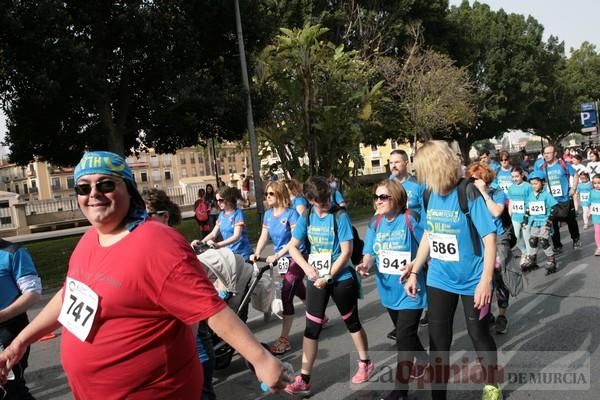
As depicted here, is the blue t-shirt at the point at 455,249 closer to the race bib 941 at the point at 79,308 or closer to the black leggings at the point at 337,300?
the black leggings at the point at 337,300

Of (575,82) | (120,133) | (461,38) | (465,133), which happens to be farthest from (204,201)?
(575,82)

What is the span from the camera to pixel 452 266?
345 centimetres

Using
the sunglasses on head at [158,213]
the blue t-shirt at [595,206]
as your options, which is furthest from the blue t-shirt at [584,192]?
the sunglasses on head at [158,213]

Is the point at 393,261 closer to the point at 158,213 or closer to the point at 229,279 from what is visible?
the point at 229,279

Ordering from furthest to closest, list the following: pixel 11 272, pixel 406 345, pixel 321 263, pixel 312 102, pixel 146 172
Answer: pixel 146 172 < pixel 312 102 < pixel 321 263 < pixel 406 345 < pixel 11 272

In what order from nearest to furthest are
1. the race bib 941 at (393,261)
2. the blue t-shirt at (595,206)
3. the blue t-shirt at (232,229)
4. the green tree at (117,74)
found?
the race bib 941 at (393,261) < the blue t-shirt at (232,229) < the blue t-shirt at (595,206) < the green tree at (117,74)

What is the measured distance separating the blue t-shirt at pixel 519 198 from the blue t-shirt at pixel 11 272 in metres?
7.36

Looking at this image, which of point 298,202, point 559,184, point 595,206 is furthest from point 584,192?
point 298,202

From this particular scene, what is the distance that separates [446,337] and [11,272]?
2767mm

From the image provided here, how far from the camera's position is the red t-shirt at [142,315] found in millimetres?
1861

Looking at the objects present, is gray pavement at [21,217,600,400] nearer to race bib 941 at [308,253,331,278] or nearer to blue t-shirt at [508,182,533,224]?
race bib 941 at [308,253,331,278]

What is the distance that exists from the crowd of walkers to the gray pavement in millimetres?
247

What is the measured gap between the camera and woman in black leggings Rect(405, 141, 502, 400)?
3.41 meters

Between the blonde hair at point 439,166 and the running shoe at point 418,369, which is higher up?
the blonde hair at point 439,166
